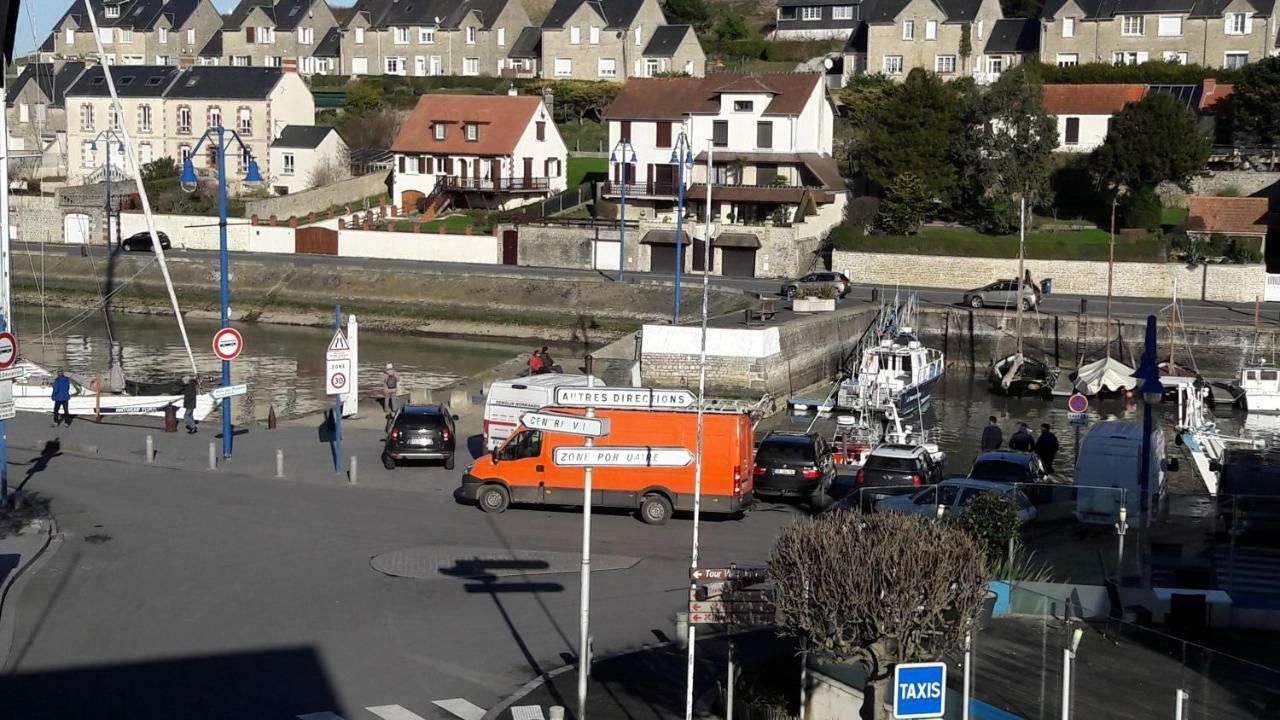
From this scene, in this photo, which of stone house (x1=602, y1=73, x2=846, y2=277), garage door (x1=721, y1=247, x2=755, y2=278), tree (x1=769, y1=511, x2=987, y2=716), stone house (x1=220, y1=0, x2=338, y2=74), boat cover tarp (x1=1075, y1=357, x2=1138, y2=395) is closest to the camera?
tree (x1=769, y1=511, x2=987, y2=716)

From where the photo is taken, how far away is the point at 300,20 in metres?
105

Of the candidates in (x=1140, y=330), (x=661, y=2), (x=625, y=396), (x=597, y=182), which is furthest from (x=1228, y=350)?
Answer: (x=661, y=2)

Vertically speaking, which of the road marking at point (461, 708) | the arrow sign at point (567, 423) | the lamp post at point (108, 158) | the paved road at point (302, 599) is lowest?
the road marking at point (461, 708)

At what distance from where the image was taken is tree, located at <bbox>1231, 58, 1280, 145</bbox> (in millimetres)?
63781

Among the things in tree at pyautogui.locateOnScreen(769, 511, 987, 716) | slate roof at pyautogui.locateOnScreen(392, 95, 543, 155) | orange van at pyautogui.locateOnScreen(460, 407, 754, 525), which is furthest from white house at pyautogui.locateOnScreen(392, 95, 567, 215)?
tree at pyautogui.locateOnScreen(769, 511, 987, 716)

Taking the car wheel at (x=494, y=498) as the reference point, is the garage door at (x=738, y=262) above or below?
above

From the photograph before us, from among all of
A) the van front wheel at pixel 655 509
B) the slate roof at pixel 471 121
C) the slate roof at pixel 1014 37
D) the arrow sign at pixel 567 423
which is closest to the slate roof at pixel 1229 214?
the slate roof at pixel 1014 37

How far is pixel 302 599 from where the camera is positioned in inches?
715

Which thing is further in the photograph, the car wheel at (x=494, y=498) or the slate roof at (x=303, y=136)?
the slate roof at (x=303, y=136)

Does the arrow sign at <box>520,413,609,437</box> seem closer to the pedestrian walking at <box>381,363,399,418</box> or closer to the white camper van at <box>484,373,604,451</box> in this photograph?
the white camper van at <box>484,373,604,451</box>

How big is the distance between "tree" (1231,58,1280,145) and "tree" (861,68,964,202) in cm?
1411

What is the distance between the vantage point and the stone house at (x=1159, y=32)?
76.3 metres

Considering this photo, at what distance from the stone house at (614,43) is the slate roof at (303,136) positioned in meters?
20.4

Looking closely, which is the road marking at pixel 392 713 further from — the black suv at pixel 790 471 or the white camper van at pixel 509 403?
the white camper van at pixel 509 403
